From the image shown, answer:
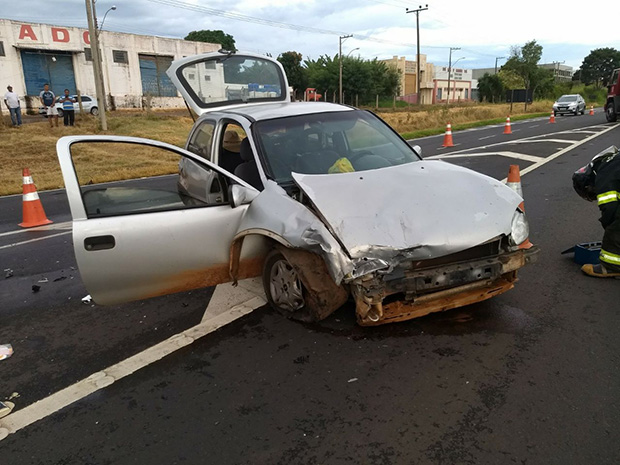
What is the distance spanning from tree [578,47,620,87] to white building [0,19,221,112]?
11456 centimetres

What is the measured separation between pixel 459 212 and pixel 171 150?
2.26 m

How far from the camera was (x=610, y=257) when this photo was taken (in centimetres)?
445

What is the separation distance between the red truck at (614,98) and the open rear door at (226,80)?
77.4ft

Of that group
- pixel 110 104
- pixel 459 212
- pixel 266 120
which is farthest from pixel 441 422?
pixel 110 104

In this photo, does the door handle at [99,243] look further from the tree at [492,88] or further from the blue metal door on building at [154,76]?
the tree at [492,88]

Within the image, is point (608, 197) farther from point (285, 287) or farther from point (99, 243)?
point (99, 243)

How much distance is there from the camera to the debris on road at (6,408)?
293 centimetres

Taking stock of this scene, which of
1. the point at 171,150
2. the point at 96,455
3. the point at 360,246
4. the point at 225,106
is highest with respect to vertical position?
the point at 225,106

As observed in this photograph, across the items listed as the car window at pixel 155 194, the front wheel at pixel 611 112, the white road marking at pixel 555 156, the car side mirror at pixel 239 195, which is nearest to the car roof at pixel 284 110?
the car window at pixel 155 194

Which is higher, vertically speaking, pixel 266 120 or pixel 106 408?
pixel 266 120

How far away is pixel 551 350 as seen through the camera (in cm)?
334

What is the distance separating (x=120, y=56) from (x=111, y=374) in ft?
148

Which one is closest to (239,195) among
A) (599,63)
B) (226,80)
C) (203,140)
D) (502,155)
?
(203,140)

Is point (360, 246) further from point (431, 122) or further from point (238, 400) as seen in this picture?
point (431, 122)
